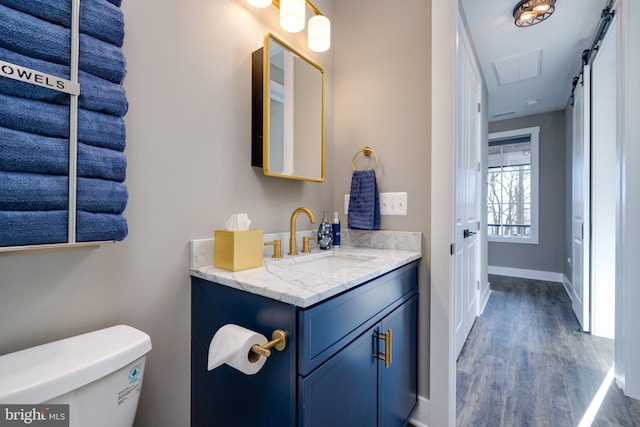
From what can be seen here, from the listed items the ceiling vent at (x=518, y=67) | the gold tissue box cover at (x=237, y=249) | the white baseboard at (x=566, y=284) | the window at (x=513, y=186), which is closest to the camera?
the gold tissue box cover at (x=237, y=249)

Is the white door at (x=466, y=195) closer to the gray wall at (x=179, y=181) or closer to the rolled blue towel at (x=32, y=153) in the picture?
the gray wall at (x=179, y=181)

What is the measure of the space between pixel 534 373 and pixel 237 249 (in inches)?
85.5

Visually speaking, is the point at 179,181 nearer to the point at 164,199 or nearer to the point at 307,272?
the point at 164,199

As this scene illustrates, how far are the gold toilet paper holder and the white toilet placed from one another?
0.29 m

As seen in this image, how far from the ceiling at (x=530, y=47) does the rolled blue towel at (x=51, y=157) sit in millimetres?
2438

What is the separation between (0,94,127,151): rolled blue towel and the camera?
575 mm

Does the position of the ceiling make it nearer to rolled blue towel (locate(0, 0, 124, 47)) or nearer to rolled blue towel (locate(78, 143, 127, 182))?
rolled blue towel (locate(0, 0, 124, 47))

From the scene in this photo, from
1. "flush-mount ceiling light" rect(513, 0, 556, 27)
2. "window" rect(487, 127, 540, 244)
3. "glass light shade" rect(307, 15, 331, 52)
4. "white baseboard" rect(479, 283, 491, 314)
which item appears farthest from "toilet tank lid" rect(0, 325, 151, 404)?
"window" rect(487, 127, 540, 244)

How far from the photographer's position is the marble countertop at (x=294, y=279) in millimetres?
758

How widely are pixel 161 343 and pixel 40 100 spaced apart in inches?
30.3

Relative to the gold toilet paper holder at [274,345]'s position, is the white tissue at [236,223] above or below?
above

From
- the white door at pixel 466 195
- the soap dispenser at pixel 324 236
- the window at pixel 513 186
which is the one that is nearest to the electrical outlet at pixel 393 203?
the soap dispenser at pixel 324 236

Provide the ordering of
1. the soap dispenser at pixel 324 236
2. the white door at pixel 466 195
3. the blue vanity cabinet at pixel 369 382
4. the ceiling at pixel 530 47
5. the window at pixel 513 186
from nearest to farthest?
the blue vanity cabinet at pixel 369 382 → the soap dispenser at pixel 324 236 → the white door at pixel 466 195 → the ceiling at pixel 530 47 → the window at pixel 513 186

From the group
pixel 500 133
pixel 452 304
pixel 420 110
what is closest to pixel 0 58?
pixel 420 110
